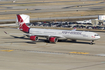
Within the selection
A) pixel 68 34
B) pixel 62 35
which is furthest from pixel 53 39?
pixel 68 34

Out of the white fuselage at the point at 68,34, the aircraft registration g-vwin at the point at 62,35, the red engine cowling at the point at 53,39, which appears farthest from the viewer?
the red engine cowling at the point at 53,39

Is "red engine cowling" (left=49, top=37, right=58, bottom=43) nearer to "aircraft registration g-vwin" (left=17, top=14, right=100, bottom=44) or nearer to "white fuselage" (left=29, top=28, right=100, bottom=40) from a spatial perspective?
"aircraft registration g-vwin" (left=17, top=14, right=100, bottom=44)

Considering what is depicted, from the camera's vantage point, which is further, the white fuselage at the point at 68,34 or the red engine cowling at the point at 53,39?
the red engine cowling at the point at 53,39

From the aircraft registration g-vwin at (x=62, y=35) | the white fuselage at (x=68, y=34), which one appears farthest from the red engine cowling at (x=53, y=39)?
the white fuselage at (x=68, y=34)

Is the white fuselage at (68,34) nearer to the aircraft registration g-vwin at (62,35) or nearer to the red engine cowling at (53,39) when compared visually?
the aircraft registration g-vwin at (62,35)

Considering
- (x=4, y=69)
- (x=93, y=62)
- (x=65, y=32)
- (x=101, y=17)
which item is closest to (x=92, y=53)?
(x=93, y=62)

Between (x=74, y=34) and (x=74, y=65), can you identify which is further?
(x=74, y=34)

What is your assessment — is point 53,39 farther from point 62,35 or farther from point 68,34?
point 68,34

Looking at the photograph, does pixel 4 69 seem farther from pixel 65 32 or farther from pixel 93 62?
pixel 65 32

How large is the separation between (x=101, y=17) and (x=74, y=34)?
74.1 m

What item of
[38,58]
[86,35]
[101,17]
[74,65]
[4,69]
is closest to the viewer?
[4,69]

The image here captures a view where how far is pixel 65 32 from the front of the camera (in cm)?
6706

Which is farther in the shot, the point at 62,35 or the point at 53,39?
the point at 62,35

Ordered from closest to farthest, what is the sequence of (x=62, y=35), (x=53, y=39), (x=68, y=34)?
(x=53, y=39) < (x=68, y=34) < (x=62, y=35)
